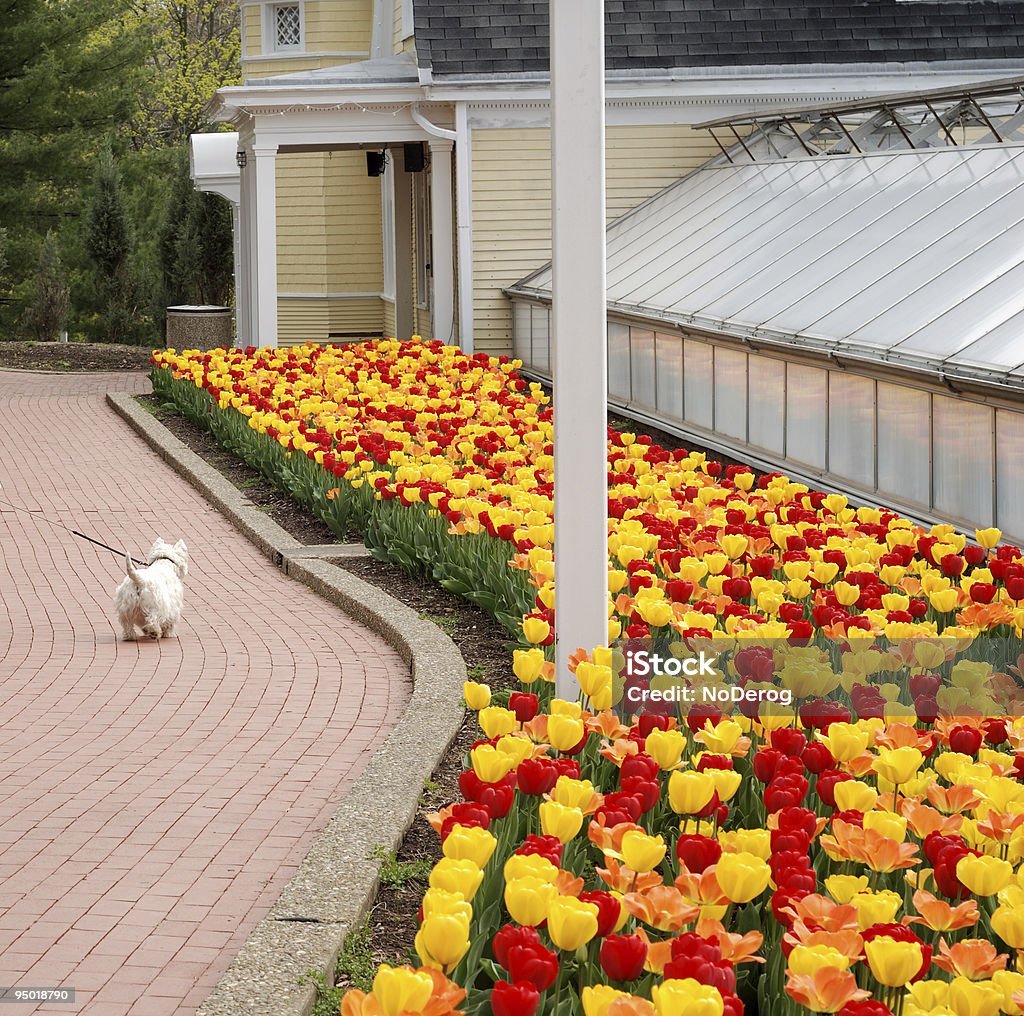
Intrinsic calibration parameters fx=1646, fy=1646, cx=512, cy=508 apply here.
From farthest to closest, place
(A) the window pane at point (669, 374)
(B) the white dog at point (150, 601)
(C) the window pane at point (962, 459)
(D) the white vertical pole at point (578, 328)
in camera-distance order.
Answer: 1. (A) the window pane at point (669, 374)
2. (C) the window pane at point (962, 459)
3. (B) the white dog at point (150, 601)
4. (D) the white vertical pole at point (578, 328)

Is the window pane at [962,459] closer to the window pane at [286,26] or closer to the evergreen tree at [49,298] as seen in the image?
the window pane at [286,26]

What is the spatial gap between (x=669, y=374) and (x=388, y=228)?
1373cm

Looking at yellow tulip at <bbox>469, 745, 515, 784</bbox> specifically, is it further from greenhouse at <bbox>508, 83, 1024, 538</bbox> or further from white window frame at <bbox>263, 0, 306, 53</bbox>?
white window frame at <bbox>263, 0, 306, 53</bbox>

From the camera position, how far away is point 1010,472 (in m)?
8.79

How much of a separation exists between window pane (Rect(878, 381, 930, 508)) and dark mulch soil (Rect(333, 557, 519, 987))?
2.97 meters

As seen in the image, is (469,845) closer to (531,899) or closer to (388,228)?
(531,899)

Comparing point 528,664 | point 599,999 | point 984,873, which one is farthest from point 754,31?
point 599,999

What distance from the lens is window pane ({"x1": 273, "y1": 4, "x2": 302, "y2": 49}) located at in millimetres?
29266

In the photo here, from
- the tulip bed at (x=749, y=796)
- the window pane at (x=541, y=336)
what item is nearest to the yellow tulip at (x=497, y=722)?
the tulip bed at (x=749, y=796)

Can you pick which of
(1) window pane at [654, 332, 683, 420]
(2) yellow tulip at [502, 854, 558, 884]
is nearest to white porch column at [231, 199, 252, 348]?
(1) window pane at [654, 332, 683, 420]

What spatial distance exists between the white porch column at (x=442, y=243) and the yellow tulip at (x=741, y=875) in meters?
17.8

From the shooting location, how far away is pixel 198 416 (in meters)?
17.1

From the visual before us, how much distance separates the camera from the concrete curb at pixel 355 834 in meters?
3.97

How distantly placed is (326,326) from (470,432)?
54.7 ft
